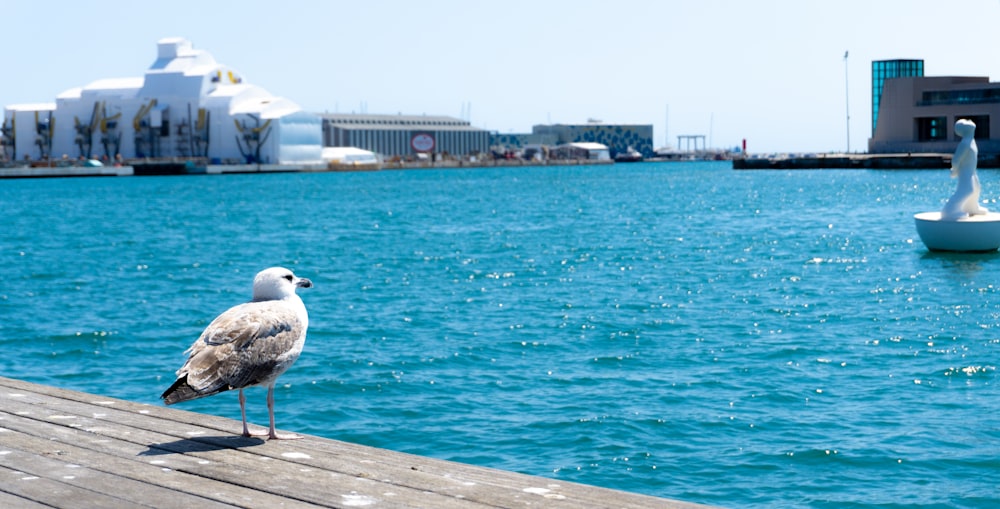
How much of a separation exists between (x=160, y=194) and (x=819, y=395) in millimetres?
74041

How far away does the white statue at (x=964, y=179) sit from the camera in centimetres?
2559

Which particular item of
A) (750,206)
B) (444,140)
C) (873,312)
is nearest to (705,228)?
(750,206)

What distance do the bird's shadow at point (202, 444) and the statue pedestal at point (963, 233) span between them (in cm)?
2316

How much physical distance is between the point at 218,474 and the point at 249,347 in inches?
34.6

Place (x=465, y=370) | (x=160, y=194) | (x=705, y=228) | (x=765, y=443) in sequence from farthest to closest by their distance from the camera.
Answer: (x=160, y=194), (x=705, y=228), (x=465, y=370), (x=765, y=443)

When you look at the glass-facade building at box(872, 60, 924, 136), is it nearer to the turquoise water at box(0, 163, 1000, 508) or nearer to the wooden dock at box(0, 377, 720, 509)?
the turquoise water at box(0, 163, 1000, 508)

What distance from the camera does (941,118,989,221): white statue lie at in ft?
84.0

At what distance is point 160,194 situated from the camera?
8119cm

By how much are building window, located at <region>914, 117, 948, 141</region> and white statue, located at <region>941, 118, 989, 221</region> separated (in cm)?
9002

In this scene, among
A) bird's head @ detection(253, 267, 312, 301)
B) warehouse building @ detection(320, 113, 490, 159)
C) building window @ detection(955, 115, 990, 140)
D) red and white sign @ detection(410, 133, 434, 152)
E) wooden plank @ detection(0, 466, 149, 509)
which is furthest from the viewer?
red and white sign @ detection(410, 133, 434, 152)

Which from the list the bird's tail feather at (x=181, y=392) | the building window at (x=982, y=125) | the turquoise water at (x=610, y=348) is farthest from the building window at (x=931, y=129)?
the bird's tail feather at (x=181, y=392)

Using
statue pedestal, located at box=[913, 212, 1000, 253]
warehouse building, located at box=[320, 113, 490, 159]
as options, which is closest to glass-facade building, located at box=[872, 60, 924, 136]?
warehouse building, located at box=[320, 113, 490, 159]

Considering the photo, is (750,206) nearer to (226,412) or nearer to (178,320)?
(178,320)

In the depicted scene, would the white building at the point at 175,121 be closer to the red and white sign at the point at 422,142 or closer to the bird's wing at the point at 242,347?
the red and white sign at the point at 422,142
